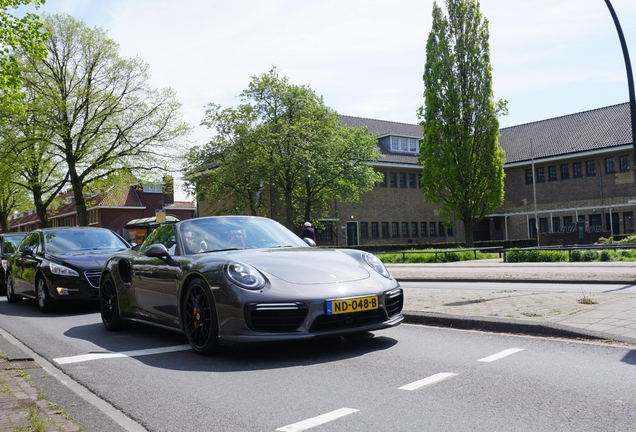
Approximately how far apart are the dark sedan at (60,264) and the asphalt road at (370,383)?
342cm

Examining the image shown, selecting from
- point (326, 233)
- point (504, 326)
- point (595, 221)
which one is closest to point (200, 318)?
point (504, 326)

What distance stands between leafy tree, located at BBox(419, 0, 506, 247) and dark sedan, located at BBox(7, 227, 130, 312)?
2766cm

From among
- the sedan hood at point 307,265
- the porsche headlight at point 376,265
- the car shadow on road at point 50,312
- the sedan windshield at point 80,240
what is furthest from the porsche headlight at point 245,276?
the sedan windshield at point 80,240

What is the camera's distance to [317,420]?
384cm

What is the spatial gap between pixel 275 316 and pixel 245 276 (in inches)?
18.8

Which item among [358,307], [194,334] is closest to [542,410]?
[358,307]

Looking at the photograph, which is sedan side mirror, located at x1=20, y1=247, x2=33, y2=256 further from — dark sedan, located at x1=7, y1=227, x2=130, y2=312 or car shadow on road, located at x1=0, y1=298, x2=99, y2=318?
car shadow on road, located at x1=0, y1=298, x2=99, y2=318

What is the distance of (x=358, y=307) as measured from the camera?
18.8 feet

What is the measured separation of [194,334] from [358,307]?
66.5 inches

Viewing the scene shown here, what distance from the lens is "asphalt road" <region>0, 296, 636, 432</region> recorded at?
12.4ft

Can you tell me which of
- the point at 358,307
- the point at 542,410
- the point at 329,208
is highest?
the point at 329,208

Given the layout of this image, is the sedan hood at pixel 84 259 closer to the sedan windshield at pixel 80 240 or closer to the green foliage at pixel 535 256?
the sedan windshield at pixel 80 240

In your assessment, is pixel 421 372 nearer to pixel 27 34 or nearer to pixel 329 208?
pixel 27 34

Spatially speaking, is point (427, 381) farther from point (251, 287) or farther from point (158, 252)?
point (158, 252)
